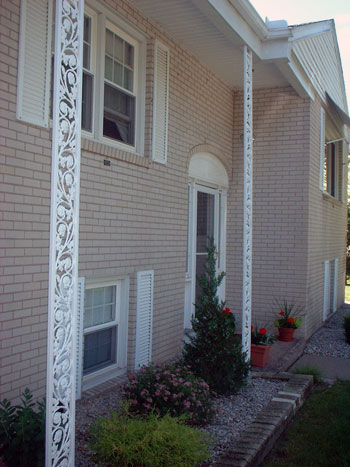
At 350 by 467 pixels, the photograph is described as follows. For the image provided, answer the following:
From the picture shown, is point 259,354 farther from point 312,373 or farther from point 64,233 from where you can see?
point 64,233

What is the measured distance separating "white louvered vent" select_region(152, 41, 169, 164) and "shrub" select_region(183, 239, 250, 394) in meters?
1.54

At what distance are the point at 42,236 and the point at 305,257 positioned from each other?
563 centimetres

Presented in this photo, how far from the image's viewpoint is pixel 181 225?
7.13 m

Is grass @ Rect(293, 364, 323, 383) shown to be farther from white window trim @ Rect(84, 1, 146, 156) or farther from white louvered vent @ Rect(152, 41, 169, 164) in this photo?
white window trim @ Rect(84, 1, 146, 156)

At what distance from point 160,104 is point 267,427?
13.2 feet

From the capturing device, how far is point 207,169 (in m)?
8.27

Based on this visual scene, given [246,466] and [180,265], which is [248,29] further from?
[246,466]

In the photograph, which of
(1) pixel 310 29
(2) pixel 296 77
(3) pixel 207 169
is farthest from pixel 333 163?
(3) pixel 207 169

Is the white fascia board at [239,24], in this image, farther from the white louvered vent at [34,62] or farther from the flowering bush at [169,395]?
the flowering bush at [169,395]

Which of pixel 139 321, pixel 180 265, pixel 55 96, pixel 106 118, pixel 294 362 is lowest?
pixel 294 362

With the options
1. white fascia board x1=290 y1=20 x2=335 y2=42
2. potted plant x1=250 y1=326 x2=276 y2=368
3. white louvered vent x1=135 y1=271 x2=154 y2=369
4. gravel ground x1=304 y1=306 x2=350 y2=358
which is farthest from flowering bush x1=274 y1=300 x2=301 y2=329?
white fascia board x1=290 y1=20 x2=335 y2=42

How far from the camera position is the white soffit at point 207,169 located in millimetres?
7766

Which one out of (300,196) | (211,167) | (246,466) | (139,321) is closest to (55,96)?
(246,466)

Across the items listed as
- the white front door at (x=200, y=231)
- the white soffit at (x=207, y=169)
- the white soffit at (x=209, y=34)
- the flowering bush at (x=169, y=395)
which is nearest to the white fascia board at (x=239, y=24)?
the white soffit at (x=209, y=34)
